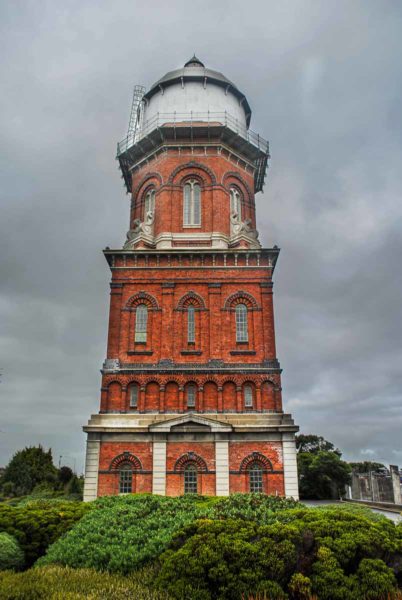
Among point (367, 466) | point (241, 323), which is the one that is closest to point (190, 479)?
point (241, 323)

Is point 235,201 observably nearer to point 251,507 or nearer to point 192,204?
point 192,204

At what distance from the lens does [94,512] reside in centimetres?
1339

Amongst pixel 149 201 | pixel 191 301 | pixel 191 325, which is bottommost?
pixel 191 325

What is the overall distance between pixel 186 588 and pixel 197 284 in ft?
72.2

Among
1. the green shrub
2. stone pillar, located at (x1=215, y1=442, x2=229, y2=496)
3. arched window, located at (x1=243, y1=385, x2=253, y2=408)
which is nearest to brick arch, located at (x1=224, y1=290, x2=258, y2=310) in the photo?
arched window, located at (x1=243, y1=385, x2=253, y2=408)

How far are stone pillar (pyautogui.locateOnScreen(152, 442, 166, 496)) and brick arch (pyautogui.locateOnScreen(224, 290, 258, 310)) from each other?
8.85 meters

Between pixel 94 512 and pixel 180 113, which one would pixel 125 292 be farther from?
pixel 94 512

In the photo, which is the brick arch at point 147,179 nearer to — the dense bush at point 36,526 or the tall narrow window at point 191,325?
the tall narrow window at point 191,325

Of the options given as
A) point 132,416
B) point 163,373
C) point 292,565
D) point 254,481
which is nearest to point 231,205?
point 163,373

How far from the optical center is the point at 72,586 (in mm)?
8508

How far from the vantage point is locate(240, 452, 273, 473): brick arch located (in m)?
25.4

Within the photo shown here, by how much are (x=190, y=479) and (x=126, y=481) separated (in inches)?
129

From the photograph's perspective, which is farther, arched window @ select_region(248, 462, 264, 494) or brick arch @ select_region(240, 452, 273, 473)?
brick arch @ select_region(240, 452, 273, 473)

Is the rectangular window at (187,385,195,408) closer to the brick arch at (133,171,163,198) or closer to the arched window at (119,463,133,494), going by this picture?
the arched window at (119,463,133,494)
